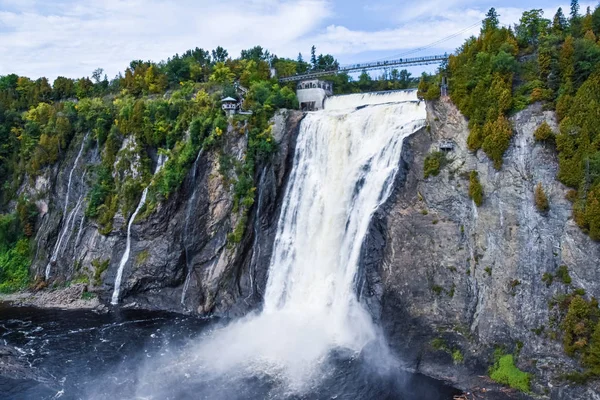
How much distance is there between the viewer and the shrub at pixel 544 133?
2378 centimetres

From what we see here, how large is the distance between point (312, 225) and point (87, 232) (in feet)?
74.8

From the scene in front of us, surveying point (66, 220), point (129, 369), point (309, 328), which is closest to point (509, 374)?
point (309, 328)

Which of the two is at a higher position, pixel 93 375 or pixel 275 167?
pixel 275 167

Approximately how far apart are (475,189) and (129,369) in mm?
22152

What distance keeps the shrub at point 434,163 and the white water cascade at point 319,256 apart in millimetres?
1930

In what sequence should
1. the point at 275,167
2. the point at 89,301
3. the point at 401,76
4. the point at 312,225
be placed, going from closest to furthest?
1. the point at 312,225
2. the point at 275,167
3. the point at 89,301
4. the point at 401,76

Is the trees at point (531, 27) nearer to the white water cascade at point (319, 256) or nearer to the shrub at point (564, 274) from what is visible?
the white water cascade at point (319, 256)

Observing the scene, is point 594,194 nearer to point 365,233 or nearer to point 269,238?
point 365,233

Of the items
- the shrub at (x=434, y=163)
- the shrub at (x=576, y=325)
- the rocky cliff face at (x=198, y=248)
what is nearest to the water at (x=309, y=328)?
the rocky cliff face at (x=198, y=248)

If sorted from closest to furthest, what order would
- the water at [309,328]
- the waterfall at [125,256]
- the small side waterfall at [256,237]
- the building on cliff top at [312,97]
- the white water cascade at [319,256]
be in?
1. the water at [309,328]
2. the white water cascade at [319,256]
3. the small side waterfall at [256,237]
4. the waterfall at [125,256]
5. the building on cliff top at [312,97]

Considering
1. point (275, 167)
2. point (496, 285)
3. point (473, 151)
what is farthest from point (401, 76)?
point (496, 285)

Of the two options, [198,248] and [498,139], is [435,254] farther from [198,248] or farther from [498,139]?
[198,248]

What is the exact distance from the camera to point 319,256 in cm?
3266

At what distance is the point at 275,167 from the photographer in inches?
1453
